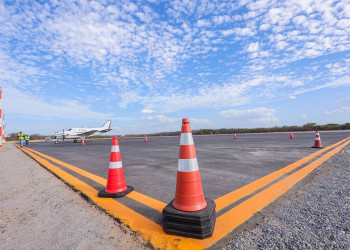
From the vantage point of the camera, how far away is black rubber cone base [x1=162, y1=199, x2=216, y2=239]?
5.11ft

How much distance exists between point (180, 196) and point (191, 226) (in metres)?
0.29

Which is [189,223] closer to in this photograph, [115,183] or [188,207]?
[188,207]

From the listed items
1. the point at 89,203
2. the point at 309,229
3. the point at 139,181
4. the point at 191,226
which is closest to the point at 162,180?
the point at 139,181

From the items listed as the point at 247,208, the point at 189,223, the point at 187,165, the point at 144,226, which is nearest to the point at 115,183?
the point at 144,226

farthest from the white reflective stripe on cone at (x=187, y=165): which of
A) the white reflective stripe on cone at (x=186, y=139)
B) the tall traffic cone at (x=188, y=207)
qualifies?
the white reflective stripe on cone at (x=186, y=139)

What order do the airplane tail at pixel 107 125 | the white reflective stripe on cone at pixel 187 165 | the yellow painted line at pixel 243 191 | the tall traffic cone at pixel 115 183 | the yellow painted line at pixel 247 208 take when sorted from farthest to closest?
1. the airplane tail at pixel 107 125
2. the tall traffic cone at pixel 115 183
3. the yellow painted line at pixel 243 191
4. the white reflective stripe on cone at pixel 187 165
5. the yellow painted line at pixel 247 208

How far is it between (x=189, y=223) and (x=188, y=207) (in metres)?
0.15

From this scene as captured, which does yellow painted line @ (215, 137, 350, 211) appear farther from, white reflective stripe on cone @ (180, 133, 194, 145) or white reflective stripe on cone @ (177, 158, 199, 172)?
white reflective stripe on cone @ (180, 133, 194, 145)

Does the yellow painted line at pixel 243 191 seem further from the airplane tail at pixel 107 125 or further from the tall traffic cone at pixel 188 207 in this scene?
the airplane tail at pixel 107 125

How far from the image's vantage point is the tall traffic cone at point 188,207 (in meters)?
1.58

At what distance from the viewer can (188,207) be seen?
5.65 ft

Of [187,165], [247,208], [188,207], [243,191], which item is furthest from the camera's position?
[243,191]

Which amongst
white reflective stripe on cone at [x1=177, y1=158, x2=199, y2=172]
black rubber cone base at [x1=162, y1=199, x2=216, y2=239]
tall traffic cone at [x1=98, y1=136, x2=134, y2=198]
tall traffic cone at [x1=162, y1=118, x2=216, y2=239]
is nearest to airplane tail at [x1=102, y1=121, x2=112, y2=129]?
tall traffic cone at [x1=98, y1=136, x2=134, y2=198]

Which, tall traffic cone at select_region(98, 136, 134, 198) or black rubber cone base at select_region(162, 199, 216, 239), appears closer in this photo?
black rubber cone base at select_region(162, 199, 216, 239)
